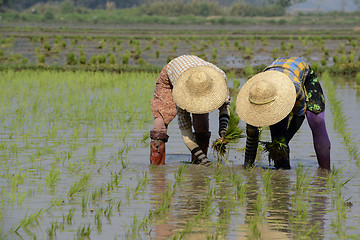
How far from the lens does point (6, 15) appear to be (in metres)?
57.5

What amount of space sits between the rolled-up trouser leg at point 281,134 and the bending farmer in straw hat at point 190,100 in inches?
14.8

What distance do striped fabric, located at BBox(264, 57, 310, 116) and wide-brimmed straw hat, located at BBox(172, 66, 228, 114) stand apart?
1.34ft

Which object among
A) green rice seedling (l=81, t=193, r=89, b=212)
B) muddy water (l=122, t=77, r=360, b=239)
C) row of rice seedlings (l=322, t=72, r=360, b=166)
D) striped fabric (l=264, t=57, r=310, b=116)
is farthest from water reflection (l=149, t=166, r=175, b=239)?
row of rice seedlings (l=322, t=72, r=360, b=166)

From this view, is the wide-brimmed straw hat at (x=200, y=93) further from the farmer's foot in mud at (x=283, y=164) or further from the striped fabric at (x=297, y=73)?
the farmer's foot in mud at (x=283, y=164)

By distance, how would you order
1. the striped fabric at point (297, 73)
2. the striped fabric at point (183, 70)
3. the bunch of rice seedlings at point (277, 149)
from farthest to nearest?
the striped fabric at point (183, 70) < the bunch of rice seedlings at point (277, 149) < the striped fabric at point (297, 73)

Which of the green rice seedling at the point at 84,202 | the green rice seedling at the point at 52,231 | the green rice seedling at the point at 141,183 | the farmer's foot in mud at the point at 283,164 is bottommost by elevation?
the farmer's foot in mud at the point at 283,164

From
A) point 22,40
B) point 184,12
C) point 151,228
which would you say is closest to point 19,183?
point 151,228

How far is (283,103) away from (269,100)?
0.31 ft

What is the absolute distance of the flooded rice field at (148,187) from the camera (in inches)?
150

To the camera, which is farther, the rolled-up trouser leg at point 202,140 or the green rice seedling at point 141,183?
the rolled-up trouser leg at point 202,140

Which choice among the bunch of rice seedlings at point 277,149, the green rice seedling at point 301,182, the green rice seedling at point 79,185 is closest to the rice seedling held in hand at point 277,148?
the bunch of rice seedlings at point 277,149

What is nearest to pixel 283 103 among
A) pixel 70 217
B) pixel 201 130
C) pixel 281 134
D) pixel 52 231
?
pixel 281 134

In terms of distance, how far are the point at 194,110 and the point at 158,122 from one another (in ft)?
2.08

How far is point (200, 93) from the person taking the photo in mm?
5066
